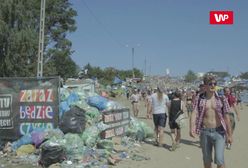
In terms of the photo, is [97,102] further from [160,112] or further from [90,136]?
[90,136]

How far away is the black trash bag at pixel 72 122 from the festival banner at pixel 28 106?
0.28 meters

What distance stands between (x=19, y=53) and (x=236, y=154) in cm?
3558

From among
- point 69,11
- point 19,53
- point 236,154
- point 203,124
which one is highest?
point 69,11

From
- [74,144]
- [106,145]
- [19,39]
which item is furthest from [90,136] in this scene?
[19,39]

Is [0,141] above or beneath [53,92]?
beneath

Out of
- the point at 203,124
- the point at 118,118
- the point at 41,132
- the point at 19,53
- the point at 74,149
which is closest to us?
the point at 203,124

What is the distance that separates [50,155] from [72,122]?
158 centimetres

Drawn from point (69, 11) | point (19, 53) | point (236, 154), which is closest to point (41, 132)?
point (236, 154)

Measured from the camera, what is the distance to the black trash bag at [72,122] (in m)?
10.9

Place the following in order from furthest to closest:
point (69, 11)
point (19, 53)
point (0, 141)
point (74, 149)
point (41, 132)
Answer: point (69, 11), point (19, 53), point (0, 141), point (41, 132), point (74, 149)

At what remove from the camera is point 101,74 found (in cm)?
12344

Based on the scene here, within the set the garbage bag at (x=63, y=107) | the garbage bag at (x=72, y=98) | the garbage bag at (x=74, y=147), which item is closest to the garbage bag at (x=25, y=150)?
the garbage bag at (x=74, y=147)

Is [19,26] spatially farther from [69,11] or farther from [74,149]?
[74,149]

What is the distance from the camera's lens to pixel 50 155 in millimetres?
9500
